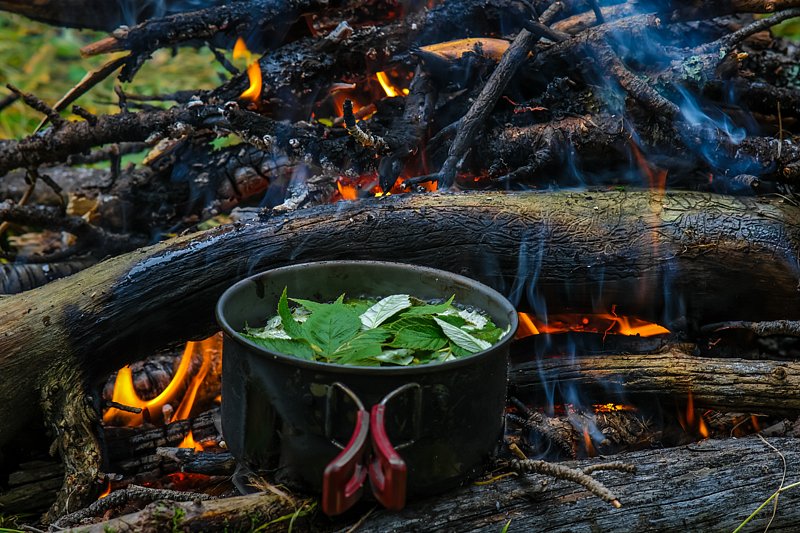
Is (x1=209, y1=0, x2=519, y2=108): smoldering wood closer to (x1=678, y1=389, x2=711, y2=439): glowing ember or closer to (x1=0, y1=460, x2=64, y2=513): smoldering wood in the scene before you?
(x1=0, y1=460, x2=64, y2=513): smoldering wood

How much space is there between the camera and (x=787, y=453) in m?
2.84

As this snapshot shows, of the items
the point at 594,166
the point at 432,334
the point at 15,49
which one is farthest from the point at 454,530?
the point at 15,49

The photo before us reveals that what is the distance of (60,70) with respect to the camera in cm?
1006

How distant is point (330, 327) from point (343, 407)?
40 cm

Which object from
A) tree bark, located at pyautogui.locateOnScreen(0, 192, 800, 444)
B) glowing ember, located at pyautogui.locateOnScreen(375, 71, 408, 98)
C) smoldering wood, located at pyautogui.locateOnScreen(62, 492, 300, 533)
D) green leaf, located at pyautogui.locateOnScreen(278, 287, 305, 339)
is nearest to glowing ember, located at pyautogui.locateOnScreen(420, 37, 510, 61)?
glowing ember, located at pyautogui.locateOnScreen(375, 71, 408, 98)

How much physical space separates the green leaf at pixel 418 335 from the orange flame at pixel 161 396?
5.72ft

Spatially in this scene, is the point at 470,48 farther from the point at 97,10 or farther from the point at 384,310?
the point at 97,10

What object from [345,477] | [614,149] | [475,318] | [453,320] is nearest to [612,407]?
[475,318]

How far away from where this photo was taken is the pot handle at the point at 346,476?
6.09 ft

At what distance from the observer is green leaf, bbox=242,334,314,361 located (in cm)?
239

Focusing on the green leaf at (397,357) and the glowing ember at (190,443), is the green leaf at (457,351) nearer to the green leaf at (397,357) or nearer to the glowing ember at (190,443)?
the green leaf at (397,357)

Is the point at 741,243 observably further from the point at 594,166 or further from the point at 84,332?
the point at 84,332

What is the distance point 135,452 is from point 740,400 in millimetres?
2846

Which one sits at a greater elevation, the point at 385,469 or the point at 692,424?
the point at 385,469
